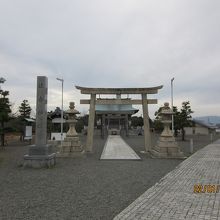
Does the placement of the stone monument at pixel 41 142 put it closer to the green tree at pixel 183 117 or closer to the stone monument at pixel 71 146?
the stone monument at pixel 71 146

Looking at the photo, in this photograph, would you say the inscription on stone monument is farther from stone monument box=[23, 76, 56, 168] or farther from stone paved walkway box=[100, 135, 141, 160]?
stone paved walkway box=[100, 135, 141, 160]

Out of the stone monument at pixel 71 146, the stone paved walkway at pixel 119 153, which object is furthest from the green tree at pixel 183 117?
the stone monument at pixel 71 146

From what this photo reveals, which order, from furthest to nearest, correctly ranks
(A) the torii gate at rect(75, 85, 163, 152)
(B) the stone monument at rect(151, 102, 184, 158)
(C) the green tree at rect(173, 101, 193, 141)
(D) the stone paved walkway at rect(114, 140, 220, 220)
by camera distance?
(C) the green tree at rect(173, 101, 193, 141), (A) the torii gate at rect(75, 85, 163, 152), (B) the stone monument at rect(151, 102, 184, 158), (D) the stone paved walkway at rect(114, 140, 220, 220)

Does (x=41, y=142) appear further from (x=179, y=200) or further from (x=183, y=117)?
(x=183, y=117)

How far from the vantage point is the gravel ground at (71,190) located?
525cm

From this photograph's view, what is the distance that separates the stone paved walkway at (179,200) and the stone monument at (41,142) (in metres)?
5.18

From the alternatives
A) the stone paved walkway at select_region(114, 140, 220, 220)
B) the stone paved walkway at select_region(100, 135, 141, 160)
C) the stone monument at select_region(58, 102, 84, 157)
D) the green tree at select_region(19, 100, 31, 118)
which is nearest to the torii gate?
the stone monument at select_region(58, 102, 84, 157)

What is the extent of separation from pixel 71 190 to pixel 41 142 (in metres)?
4.81

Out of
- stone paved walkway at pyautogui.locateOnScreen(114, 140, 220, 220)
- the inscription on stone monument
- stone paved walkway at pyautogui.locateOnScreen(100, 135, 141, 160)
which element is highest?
the inscription on stone monument

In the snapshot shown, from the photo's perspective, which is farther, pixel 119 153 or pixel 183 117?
pixel 183 117

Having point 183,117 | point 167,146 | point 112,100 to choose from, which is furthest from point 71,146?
point 183,117

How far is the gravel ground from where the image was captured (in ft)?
17.2

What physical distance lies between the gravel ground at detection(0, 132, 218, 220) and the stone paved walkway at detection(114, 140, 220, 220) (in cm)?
33

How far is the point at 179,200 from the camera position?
239 inches
